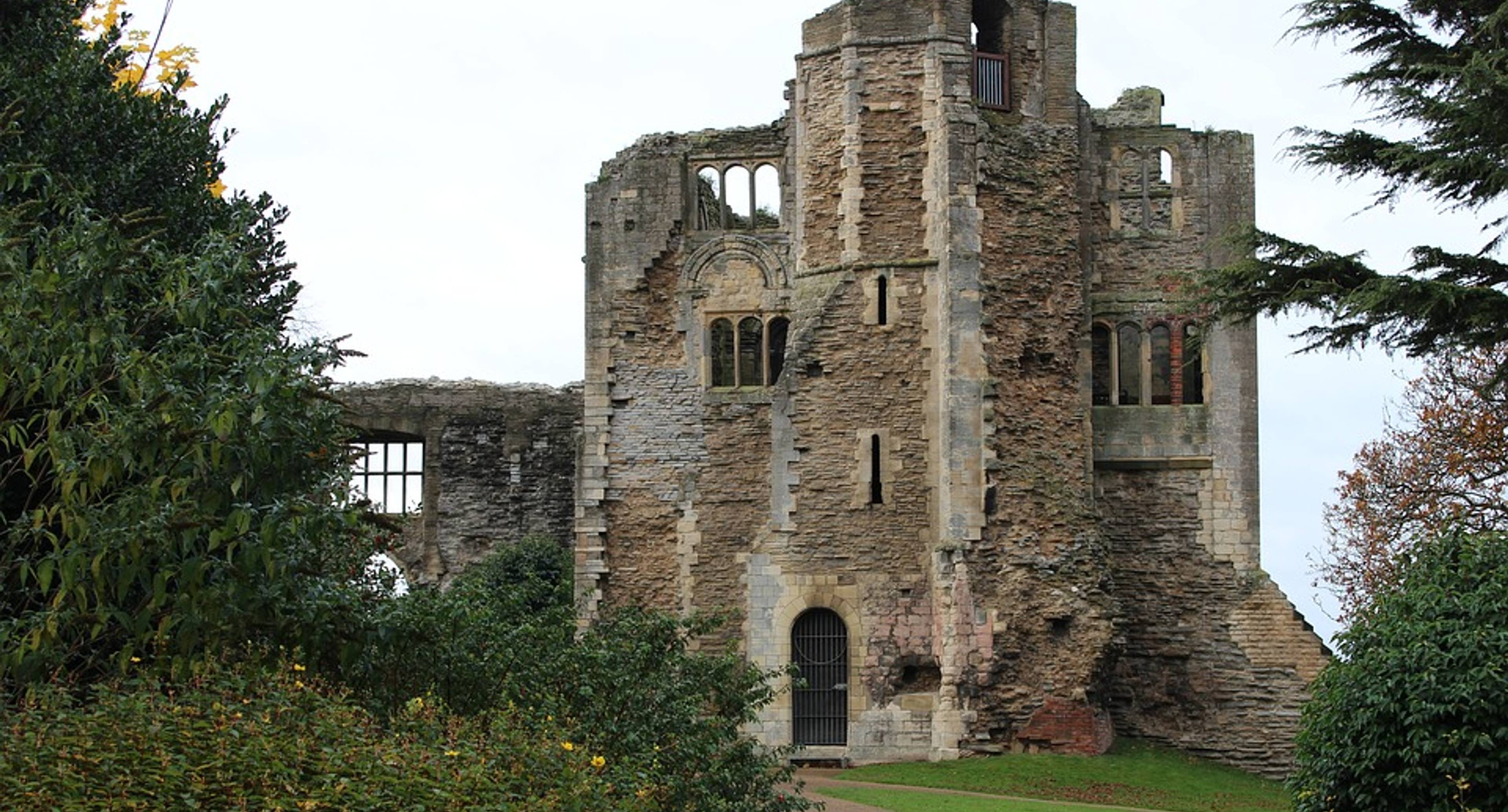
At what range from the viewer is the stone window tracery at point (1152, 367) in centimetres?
3431

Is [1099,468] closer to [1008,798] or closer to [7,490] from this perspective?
[1008,798]

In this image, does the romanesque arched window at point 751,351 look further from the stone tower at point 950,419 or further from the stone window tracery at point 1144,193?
the stone window tracery at point 1144,193

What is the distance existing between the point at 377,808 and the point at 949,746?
734 inches

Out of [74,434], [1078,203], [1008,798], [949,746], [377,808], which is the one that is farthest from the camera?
[1078,203]

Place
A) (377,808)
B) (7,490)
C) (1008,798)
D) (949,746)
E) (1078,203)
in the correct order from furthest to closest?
(1078,203) < (949,746) < (1008,798) < (7,490) < (377,808)

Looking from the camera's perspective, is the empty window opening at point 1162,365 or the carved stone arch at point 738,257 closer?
the empty window opening at point 1162,365

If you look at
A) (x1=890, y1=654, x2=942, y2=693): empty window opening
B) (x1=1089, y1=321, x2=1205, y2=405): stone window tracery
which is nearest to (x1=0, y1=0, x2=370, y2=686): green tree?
(x1=890, y1=654, x2=942, y2=693): empty window opening

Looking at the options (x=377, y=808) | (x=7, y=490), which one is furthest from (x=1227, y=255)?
(x=377, y=808)

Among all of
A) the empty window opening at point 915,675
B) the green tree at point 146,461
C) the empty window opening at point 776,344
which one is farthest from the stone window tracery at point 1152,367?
the green tree at point 146,461

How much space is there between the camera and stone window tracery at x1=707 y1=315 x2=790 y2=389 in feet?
116

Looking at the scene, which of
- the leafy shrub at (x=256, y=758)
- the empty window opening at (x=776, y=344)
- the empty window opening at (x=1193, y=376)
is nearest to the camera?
the leafy shrub at (x=256, y=758)

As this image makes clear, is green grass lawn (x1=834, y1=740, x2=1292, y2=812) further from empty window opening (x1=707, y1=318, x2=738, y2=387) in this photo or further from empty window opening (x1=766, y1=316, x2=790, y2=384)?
empty window opening (x1=707, y1=318, x2=738, y2=387)

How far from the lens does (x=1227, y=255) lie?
34.4 m

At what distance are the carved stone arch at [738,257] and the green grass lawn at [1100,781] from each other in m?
8.30
